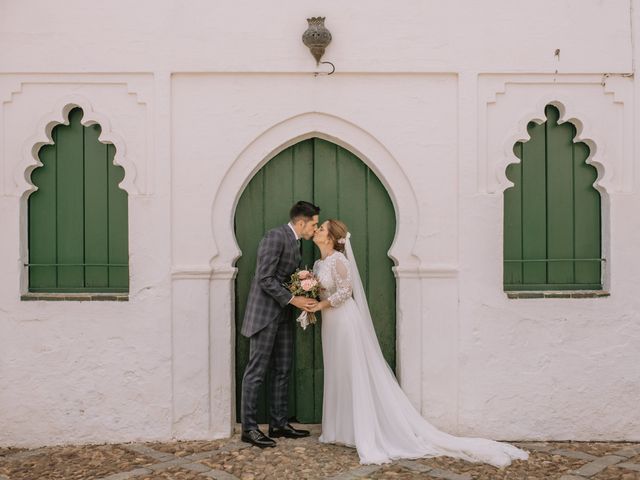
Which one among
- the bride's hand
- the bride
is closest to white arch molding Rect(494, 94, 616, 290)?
the bride

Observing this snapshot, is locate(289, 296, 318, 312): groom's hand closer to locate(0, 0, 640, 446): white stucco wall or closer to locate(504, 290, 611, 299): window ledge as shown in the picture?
locate(0, 0, 640, 446): white stucco wall

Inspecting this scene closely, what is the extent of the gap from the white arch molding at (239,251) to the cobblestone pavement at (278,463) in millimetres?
573

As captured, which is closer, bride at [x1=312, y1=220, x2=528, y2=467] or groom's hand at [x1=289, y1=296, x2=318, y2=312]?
bride at [x1=312, y1=220, x2=528, y2=467]

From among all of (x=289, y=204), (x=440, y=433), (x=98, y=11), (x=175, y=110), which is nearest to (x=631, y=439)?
(x=440, y=433)

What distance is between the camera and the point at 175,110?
580 centimetres

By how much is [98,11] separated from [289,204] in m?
2.52

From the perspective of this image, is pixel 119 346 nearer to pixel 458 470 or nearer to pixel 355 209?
pixel 355 209

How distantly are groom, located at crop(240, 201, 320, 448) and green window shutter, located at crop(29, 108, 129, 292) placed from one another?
1.34 m

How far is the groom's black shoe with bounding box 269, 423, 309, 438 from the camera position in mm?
5781

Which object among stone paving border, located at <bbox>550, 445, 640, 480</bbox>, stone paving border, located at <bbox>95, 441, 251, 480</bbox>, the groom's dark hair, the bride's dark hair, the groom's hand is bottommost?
stone paving border, located at <bbox>550, 445, 640, 480</bbox>

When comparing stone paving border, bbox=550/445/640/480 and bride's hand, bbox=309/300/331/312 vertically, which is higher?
bride's hand, bbox=309/300/331/312

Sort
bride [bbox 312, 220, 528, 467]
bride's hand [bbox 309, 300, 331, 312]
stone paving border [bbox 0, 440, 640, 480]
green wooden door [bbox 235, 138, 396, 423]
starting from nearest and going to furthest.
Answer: stone paving border [bbox 0, 440, 640, 480] → bride [bbox 312, 220, 528, 467] → bride's hand [bbox 309, 300, 331, 312] → green wooden door [bbox 235, 138, 396, 423]

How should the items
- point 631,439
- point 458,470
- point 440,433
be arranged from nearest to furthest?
point 458,470, point 440,433, point 631,439

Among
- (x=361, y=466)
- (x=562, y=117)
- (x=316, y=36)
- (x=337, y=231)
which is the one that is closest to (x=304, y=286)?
(x=337, y=231)
